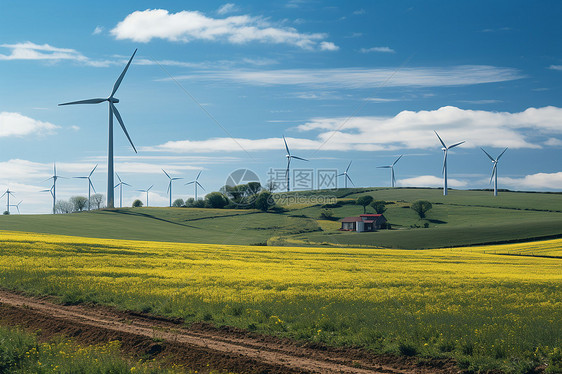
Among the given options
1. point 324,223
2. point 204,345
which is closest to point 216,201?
point 324,223

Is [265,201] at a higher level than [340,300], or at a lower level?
higher

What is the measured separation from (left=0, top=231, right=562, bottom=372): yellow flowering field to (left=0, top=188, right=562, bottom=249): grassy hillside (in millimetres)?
49748

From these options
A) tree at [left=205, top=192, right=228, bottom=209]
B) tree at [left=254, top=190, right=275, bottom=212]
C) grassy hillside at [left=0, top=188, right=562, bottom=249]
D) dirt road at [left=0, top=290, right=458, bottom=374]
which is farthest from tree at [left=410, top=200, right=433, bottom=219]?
dirt road at [left=0, top=290, right=458, bottom=374]

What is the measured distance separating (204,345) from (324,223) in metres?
103

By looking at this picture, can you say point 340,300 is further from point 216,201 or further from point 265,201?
point 216,201

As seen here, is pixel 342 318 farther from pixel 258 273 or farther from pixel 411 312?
pixel 258 273

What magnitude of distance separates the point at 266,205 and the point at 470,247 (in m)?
62.7

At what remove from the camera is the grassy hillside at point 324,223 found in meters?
87.2

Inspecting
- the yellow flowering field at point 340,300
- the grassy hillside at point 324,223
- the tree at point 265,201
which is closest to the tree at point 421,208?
the grassy hillside at point 324,223

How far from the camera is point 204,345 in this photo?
Result: 51.2ft

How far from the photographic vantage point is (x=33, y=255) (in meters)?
35.2

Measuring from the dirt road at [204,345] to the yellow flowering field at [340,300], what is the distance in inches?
23.3

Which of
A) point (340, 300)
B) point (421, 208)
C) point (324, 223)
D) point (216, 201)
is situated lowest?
point (324, 223)

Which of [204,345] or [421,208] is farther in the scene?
[421,208]
